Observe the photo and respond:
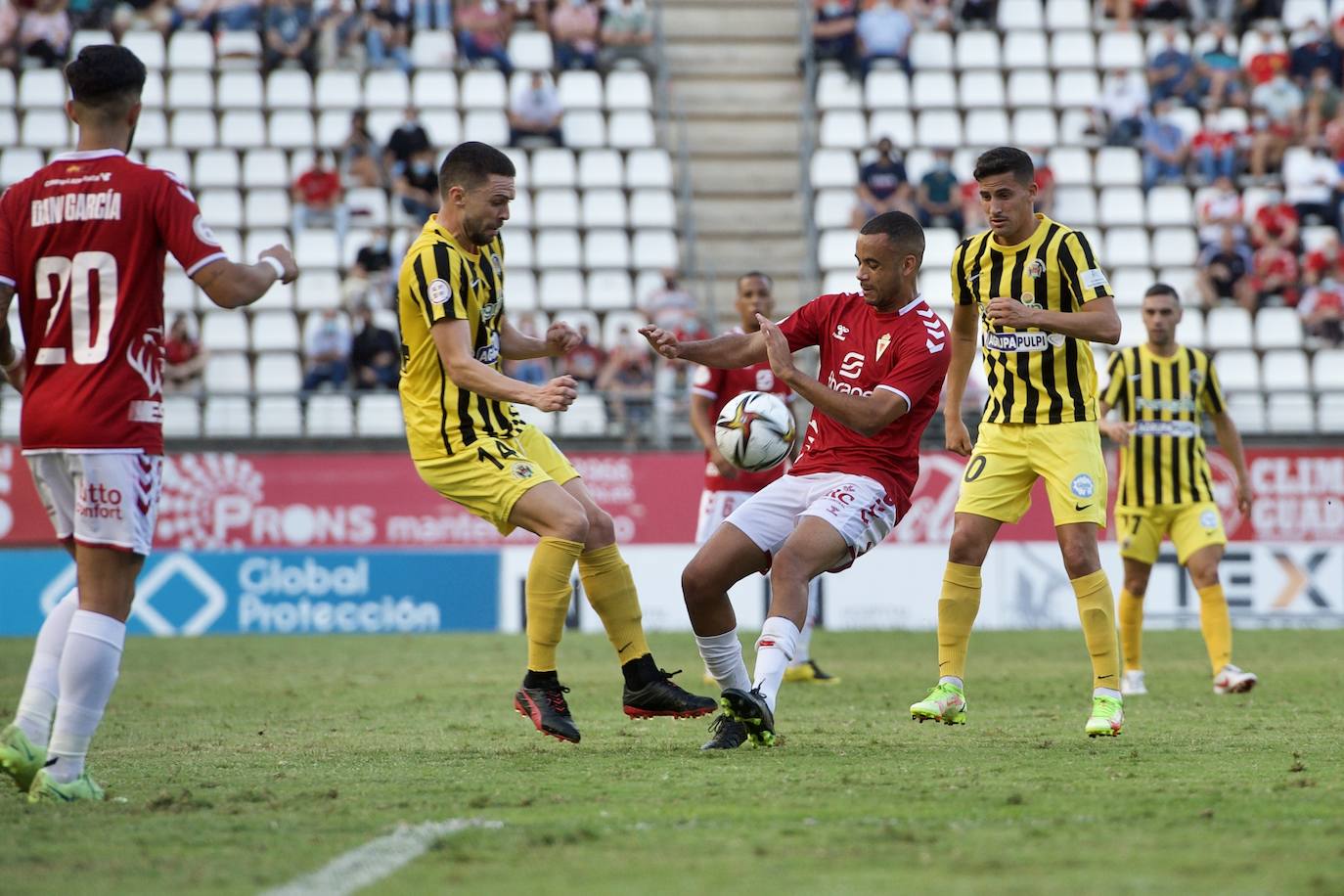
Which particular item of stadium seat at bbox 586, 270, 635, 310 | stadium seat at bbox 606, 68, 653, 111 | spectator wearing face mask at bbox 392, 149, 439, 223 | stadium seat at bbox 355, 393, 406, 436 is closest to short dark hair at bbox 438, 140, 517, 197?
stadium seat at bbox 355, 393, 406, 436

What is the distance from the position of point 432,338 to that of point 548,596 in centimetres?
120

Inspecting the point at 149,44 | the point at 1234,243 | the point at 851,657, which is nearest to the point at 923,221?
the point at 1234,243

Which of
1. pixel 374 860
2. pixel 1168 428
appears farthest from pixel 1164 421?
pixel 374 860

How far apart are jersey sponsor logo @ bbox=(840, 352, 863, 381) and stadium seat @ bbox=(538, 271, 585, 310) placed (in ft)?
41.7

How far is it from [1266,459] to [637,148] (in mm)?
9355

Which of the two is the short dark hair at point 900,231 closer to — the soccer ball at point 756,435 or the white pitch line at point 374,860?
the soccer ball at point 756,435

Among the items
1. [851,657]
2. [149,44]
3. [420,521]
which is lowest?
[851,657]

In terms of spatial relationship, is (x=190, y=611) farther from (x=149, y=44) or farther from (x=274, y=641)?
(x=149, y=44)

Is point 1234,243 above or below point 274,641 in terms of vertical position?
above

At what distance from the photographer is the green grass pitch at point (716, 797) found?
4246 millimetres

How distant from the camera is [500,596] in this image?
56.2 ft

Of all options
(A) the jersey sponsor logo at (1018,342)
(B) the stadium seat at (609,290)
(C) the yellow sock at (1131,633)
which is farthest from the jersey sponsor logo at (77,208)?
(B) the stadium seat at (609,290)

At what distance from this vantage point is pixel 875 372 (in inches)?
288

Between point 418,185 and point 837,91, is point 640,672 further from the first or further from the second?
point 837,91
